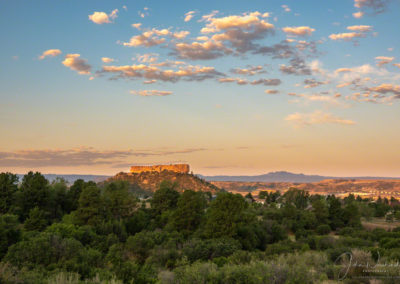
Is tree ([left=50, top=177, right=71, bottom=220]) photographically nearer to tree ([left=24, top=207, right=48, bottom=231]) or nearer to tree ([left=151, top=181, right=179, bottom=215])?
tree ([left=24, top=207, right=48, bottom=231])

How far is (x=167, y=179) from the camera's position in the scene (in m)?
151

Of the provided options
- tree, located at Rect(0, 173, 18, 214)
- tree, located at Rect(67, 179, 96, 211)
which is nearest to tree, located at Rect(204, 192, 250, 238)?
tree, located at Rect(67, 179, 96, 211)

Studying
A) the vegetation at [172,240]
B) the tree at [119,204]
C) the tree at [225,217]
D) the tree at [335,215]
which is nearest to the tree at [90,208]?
the vegetation at [172,240]

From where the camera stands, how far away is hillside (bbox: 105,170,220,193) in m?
153

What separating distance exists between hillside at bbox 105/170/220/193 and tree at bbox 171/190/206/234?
319 feet

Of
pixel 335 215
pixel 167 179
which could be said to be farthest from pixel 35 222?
pixel 167 179

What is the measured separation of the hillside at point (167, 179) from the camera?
15343 centimetres

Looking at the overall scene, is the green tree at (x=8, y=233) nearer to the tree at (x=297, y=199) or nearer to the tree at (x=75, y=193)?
the tree at (x=75, y=193)

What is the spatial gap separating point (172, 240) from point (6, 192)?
1073 inches

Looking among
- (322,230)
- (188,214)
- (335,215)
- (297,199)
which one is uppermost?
(188,214)

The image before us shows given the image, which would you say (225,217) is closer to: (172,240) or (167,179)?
(172,240)

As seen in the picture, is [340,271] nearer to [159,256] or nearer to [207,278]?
[207,278]

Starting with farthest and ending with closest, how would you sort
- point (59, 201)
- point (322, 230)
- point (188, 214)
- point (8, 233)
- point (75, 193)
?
point (75, 193), point (59, 201), point (322, 230), point (188, 214), point (8, 233)

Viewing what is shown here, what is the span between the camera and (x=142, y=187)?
16325 centimetres
